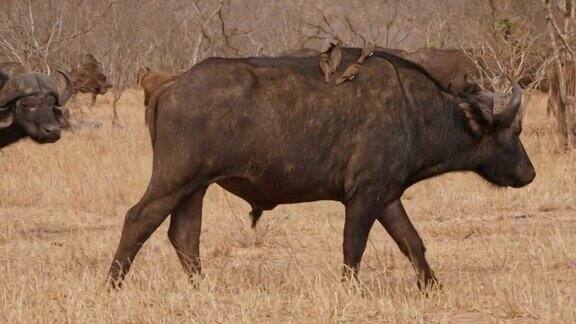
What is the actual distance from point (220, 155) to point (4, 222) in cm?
393

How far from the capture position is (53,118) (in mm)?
7773

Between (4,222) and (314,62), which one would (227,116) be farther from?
(4,222)

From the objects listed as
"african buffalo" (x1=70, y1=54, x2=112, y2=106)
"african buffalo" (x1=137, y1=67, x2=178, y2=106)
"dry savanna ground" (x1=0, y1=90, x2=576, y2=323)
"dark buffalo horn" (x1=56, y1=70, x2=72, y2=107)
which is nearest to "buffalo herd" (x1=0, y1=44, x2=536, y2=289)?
"african buffalo" (x1=137, y1=67, x2=178, y2=106)

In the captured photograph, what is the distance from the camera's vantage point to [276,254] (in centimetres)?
795

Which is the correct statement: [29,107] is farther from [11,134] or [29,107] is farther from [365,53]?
[365,53]

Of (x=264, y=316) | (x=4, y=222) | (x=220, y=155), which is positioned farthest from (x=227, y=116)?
(x=4, y=222)

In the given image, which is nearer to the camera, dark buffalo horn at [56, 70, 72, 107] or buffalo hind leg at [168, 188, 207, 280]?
buffalo hind leg at [168, 188, 207, 280]

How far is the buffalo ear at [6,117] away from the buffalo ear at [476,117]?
3.32 meters

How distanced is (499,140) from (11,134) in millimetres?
3576

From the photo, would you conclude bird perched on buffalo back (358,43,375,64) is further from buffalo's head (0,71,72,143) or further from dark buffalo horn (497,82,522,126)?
buffalo's head (0,71,72,143)

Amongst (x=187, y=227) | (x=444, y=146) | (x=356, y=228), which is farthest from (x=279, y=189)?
(x=444, y=146)

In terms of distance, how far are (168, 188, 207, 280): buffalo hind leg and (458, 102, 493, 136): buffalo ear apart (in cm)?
166

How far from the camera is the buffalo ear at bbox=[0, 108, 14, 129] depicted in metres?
7.73

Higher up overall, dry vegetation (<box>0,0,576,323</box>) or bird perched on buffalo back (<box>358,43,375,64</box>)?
bird perched on buffalo back (<box>358,43,375,64</box>)
